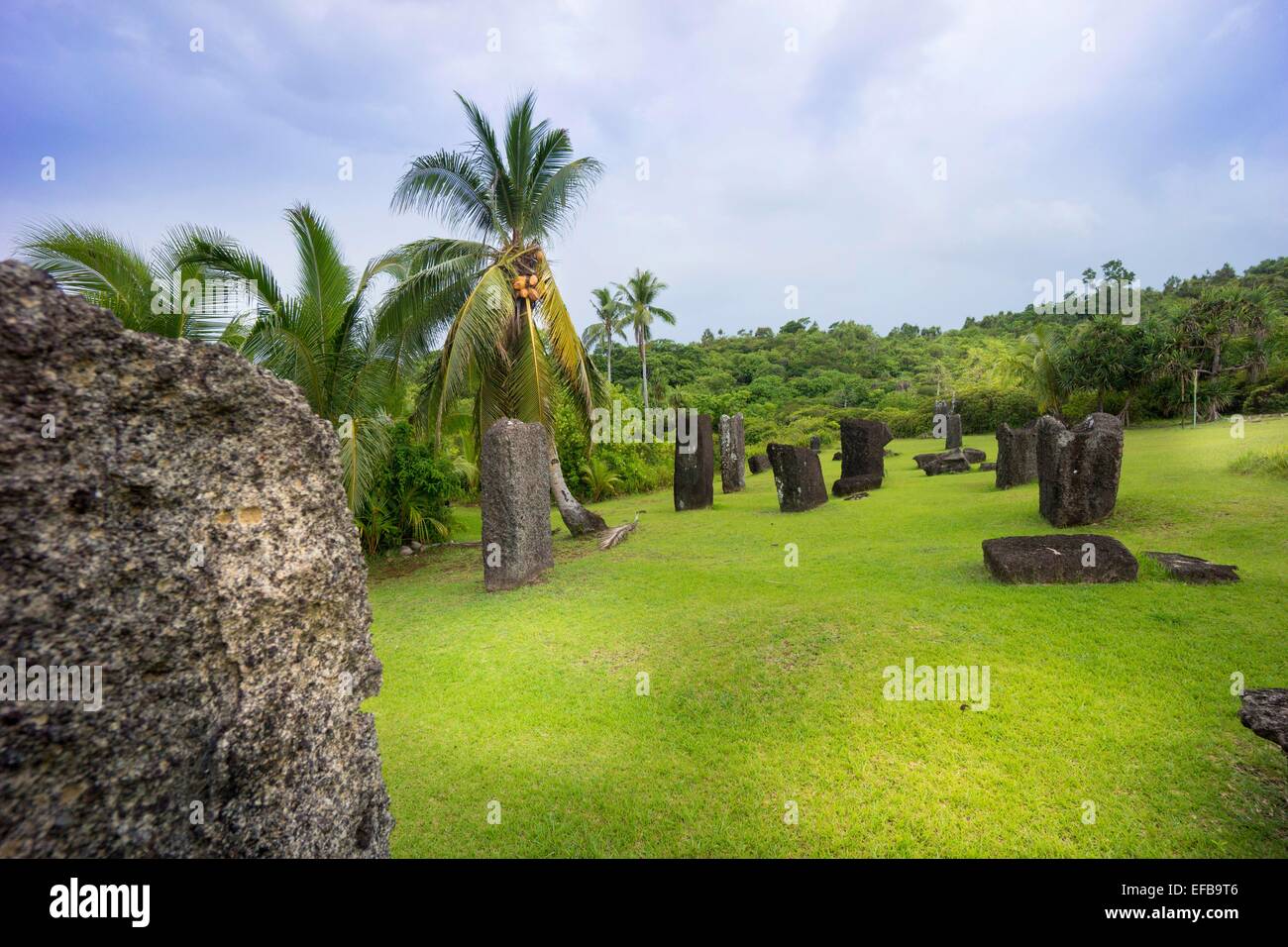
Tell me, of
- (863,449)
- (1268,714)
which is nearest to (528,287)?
(863,449)

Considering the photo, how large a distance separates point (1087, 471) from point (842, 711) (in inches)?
268

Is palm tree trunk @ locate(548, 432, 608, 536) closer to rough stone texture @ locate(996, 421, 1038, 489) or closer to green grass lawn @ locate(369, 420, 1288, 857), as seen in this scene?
green grass lawn @ locate(369, 420, 1288, 857)

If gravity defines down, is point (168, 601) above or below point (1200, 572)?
above

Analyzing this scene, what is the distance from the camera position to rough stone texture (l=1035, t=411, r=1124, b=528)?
8.61 metres

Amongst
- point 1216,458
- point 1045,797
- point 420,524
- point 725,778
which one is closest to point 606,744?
point 725,778

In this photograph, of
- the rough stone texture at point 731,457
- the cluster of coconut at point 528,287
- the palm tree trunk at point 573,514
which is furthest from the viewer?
the rough stone texture at point 731,457

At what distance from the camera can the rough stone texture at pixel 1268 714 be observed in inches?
105

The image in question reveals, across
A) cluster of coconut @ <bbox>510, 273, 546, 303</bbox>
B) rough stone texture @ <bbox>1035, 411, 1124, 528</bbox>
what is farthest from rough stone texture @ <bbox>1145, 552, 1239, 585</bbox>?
cluster of coconut @ <bbox>510, 273, 546, 303</bbox>

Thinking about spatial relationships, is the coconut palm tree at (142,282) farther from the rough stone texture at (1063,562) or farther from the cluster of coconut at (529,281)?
the rough stone texture at (1063,562)

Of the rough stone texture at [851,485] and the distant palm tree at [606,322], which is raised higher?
the distant palm tree at [606,322]

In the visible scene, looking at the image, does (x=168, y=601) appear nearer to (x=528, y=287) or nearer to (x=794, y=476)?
(x=528, y=287)

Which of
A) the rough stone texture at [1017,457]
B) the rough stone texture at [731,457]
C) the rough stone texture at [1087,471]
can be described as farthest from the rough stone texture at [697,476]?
the rough stone texture at [1087,471]

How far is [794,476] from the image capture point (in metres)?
12.9

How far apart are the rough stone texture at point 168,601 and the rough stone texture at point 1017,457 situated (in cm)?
1396
